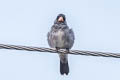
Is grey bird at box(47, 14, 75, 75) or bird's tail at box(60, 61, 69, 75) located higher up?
grey bird at box(47, 14, 75, 75)

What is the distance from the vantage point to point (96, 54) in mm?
6805

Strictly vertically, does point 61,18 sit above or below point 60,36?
above

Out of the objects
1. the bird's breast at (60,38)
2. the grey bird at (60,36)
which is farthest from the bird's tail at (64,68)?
the bird's breast at (60,38)

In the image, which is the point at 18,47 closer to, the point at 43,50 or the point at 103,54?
the point at 43,50

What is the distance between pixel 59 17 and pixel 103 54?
310 centimetres

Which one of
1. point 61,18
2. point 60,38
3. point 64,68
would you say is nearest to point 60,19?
point 61,18

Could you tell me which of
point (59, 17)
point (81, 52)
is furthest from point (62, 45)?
point (81, 52)

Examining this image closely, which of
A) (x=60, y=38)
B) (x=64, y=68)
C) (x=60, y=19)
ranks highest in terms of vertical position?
(x=60, y=19)

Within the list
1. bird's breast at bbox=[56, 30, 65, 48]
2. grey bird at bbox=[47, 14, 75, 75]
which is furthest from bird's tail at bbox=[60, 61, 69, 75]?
bird's breast at bbox=[56, 30, 65, 48]

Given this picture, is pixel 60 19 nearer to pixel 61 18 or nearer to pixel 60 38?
pixel 61 18

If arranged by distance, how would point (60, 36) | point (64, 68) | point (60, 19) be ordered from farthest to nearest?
point (64, 68) < point (60, 19) < point (60, 36)

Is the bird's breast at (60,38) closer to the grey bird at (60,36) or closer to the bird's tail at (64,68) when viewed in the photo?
the grey bird at (60,36)

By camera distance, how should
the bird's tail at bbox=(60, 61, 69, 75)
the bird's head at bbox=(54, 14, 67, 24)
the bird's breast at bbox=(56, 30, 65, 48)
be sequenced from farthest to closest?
the bird's tail at bbox=(60, 61, 69, 75), the bird's head at bbox=(54, 14, 67, 24), the bird's breast at bbox=(56, 30, 65, 48)

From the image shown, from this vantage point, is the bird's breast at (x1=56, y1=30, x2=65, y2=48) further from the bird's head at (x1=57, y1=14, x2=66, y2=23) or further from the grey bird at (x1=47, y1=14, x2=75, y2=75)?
the bird's head at (x1=57, y1=14, x2=66, y2=23)
